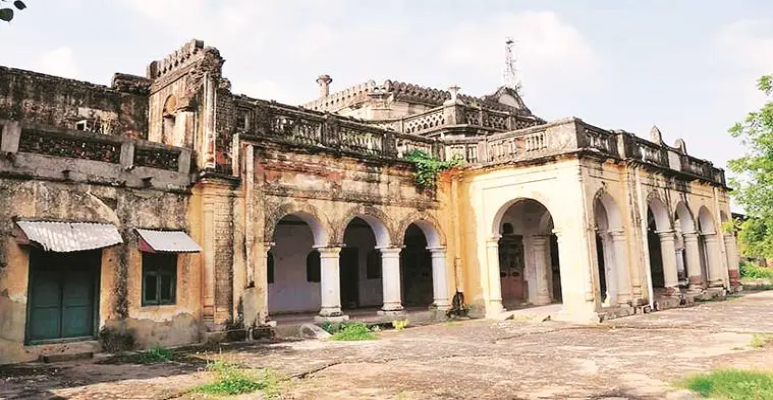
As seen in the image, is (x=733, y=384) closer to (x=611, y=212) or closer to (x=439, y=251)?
(x=611, y=212)

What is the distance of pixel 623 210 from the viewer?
579 inches

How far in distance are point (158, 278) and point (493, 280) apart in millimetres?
7939

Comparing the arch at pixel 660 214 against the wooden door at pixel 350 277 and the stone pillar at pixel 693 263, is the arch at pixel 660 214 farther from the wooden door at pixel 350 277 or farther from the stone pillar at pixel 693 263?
the wooden door at pixel 350 277

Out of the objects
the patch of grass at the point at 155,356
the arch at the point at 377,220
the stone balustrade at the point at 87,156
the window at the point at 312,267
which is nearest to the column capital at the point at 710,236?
the arch at the point at 377,220

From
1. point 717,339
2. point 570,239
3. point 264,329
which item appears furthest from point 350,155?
point 717,339

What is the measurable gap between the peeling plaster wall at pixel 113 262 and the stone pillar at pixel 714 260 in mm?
16383

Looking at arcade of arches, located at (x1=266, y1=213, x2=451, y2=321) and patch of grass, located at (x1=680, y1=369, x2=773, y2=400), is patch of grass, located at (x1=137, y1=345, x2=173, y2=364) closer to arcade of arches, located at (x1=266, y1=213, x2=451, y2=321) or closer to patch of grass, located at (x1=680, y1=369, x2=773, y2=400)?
arcade of arches, located at (x1=266, y1=213, x2=451, y2=321)

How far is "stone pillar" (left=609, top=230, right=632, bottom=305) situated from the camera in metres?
14.3

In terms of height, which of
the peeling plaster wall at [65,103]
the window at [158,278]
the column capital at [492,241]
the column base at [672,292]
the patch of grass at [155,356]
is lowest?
the patch of grass at [155,356]

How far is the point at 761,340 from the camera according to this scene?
9086 millimetres

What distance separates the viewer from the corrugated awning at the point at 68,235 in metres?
Result: 8.91

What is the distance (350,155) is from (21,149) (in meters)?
6.32

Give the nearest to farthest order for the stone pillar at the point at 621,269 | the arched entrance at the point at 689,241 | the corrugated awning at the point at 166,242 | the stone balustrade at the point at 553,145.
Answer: the corrugated awning at the point at 166,242 < the stone balustrade at the point at 553,145 < the stone pillar at the point at 621,269 < the arched entrance at the point at 689,241

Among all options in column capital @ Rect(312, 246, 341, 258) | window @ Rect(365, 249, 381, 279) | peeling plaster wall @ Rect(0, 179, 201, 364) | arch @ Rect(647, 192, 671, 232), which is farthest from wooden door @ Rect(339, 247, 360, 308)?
arch @ Rect(647, 192, 671, 232)
